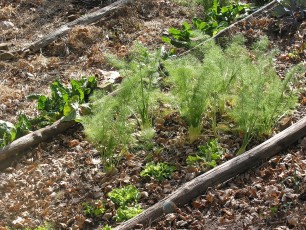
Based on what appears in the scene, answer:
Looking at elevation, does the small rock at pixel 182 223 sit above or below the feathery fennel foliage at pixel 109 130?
below

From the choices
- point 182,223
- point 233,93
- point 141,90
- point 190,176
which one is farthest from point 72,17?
point 182,223

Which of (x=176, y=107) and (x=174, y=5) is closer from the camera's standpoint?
(x=176, y=107)

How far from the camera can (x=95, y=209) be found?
197 inches

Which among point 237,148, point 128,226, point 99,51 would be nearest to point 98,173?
point 128,226

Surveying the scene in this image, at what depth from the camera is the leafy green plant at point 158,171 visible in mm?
5246

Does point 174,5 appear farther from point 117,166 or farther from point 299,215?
point 299,215

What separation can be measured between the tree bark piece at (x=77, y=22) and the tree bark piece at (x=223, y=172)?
394cm

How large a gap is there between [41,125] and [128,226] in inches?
76.9

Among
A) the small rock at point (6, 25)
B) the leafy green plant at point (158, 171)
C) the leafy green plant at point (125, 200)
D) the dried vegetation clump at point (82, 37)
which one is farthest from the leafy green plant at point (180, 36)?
the small rock at point (6, 25)

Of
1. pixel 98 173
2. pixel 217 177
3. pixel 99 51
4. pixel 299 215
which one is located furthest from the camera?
pixel 99 51

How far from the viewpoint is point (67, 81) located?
7.15 m

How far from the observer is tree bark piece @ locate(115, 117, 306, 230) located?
4723 millimetres

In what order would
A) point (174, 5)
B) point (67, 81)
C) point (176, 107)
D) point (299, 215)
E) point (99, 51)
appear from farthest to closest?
point (174, 5) → point (99, 51) → point (67, 81) → point (176, 107) → point (299, 215)

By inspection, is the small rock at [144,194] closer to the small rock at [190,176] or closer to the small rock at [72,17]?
the small rock at [190,176]
